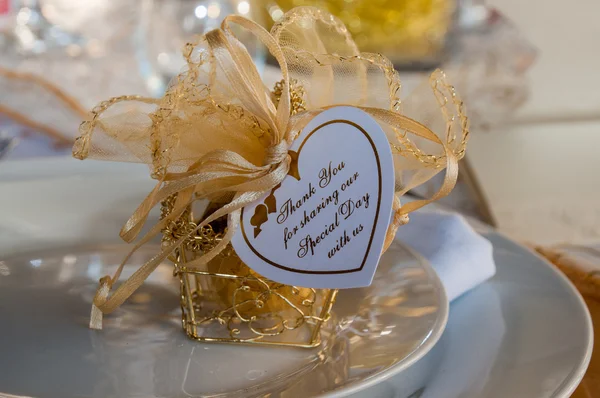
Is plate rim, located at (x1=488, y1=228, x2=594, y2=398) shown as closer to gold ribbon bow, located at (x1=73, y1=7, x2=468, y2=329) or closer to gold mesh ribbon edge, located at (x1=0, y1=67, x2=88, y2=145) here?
gold ribbon bow, located at (x1=73, y1=7, x2=468, y2=329)

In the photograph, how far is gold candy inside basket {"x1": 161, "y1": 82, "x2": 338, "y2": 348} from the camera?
0.41 meters

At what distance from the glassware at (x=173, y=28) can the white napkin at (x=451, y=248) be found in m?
0.51

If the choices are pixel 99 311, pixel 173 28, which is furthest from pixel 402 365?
pixel 173 28

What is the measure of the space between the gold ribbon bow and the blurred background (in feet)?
0.87

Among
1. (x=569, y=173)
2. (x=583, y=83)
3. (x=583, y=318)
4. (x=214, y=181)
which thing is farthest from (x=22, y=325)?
(x=583, y=83)

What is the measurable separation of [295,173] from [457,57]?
2.48 ft

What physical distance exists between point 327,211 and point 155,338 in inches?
5.0

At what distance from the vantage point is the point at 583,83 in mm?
1174

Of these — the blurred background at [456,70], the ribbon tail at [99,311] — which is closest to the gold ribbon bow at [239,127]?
the ribbon tail at [99,311]

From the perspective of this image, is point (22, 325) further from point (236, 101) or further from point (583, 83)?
point (583, 83)

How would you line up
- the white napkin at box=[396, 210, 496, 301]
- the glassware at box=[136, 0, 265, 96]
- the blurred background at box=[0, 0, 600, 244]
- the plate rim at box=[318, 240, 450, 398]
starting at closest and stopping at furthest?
1. the plate rim at box=[318, 240, 450, 398]
2. the white napkin at box=[396, 210, 496, 301]
3. the blurred background at box=[0, 0, 600, 244]
4. the glassware at box=[136, 0, 265, 96]

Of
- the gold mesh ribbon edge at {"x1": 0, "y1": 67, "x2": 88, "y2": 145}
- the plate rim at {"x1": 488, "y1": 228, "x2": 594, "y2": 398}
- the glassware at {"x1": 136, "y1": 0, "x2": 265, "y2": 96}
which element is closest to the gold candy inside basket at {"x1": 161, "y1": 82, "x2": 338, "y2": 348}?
the plate rim at {"x1": 488, "y1": 228, "x2": 594, "y2": 398}

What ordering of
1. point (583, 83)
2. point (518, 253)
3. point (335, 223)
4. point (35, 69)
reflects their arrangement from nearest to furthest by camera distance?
1. point (335, 223)
2. point (518, 253)
3. point (35, 69)
4. point (583, 83)

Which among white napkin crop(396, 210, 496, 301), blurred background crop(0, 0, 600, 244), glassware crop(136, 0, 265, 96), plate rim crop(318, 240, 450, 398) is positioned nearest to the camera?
plate rim crop(318, 240, 450, 398)
